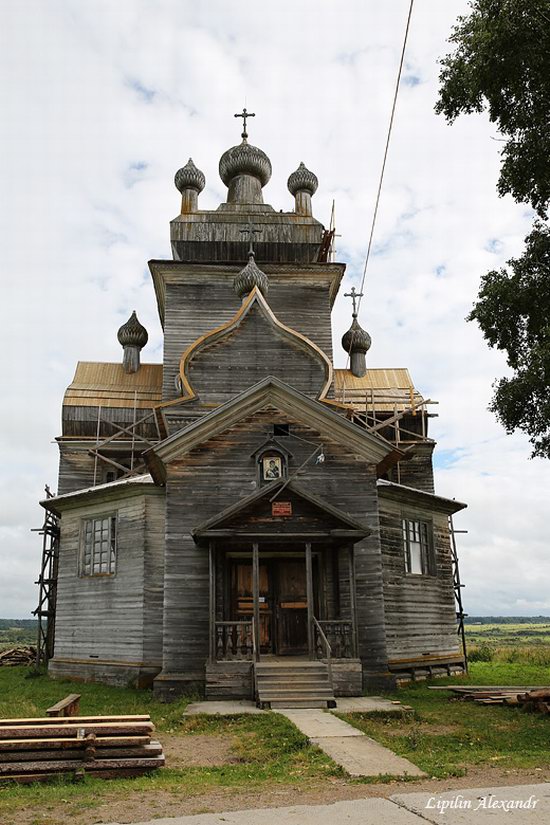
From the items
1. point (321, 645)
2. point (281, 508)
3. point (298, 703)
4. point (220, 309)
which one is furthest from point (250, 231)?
point (298, 703)

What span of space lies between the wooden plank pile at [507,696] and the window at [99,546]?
9033mm

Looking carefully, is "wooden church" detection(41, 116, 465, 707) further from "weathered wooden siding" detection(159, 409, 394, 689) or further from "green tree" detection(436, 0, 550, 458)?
"green tree" detection(436, 0, 550, 458)

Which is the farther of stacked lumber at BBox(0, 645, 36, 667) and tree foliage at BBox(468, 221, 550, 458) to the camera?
stacked lumber at BBox(0, 645, 36, 667)

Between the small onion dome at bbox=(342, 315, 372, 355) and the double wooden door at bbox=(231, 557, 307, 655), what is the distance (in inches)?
599

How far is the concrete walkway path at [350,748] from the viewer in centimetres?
880

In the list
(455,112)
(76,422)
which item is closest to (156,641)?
(76,422)

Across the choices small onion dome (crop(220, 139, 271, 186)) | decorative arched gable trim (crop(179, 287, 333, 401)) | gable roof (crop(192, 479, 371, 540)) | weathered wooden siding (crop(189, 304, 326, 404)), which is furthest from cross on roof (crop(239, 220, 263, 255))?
gable roof (crop(192, 479, 371, 540))

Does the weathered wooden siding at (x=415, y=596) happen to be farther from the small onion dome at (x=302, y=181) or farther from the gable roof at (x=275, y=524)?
the small onion dome at (x=302, y=181)

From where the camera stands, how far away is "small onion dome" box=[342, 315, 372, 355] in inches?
1232

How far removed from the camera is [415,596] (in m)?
20.8

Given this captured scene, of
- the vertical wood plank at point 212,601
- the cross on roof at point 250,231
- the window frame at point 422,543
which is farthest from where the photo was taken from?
the cross on roof at point 250,231

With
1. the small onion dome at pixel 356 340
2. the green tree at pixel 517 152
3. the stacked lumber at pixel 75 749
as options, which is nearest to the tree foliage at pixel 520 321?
the green tree at pixel 517 152

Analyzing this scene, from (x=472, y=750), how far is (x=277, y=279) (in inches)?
833

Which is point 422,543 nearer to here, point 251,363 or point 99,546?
point 251,363
